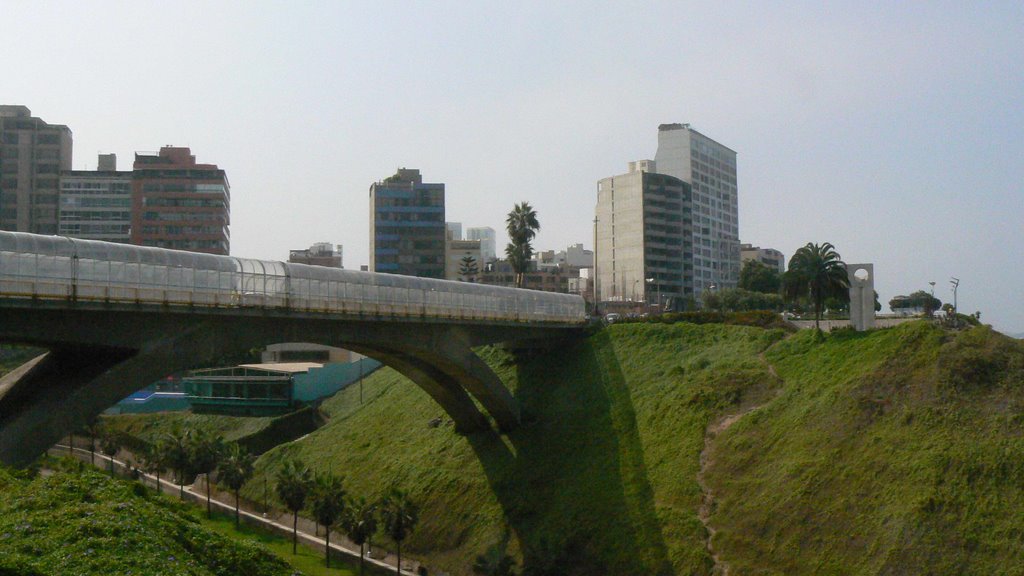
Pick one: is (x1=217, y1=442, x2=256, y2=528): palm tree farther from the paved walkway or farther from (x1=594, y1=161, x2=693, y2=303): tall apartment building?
(x1=594, y1=161, x2=693, y2=303): tall apartment building

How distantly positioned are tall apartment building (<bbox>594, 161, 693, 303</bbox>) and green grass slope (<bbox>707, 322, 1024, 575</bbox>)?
323ft

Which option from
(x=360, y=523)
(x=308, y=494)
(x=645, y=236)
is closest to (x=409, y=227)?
(x=645, y=236)

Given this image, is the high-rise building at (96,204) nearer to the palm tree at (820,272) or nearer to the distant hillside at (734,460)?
the distant hillside at (734,460)

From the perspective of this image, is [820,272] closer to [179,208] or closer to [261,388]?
[261,388]

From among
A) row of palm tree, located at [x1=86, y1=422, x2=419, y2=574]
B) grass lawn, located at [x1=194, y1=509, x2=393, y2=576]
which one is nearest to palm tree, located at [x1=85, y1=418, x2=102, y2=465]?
row of palm tree, located at [x1=86, y1=422, x2=419, y2=574]

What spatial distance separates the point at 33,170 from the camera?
141 meters

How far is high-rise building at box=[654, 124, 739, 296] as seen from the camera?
554 feet

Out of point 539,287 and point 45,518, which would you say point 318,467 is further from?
point 539,287

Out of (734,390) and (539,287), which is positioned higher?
(539,287)

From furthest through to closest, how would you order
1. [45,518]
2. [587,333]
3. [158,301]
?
[587,333], [158,301], [45,518]

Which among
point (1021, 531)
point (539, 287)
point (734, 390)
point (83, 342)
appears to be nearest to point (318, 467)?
point (734, 390)

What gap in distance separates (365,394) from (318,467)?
48.5ft

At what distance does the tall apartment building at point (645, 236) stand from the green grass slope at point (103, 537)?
4777 inches

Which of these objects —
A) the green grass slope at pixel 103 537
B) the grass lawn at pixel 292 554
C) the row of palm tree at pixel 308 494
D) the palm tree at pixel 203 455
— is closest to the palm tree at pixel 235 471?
the row of palm tree at pixel 308 494
